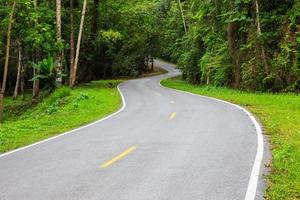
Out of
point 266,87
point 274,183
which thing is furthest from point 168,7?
point 274,183

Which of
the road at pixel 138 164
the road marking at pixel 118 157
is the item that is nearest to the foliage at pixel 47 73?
the road at pixel 138 164

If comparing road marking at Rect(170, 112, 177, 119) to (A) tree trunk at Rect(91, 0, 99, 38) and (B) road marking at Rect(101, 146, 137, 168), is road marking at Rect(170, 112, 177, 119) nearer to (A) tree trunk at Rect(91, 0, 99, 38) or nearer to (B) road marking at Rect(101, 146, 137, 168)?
(B) road marking at Rect(101, 146, 137, 168)

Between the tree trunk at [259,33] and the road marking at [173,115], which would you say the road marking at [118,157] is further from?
the tree trunk at [259,33]

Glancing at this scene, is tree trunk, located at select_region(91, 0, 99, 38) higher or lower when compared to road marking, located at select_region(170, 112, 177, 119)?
higher

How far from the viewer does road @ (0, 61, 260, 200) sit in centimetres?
756

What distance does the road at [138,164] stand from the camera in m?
7.56

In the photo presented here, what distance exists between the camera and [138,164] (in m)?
9.67

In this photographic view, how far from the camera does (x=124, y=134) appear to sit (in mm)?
14219

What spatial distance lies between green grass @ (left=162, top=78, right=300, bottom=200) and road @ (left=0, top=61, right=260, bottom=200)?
52 cm

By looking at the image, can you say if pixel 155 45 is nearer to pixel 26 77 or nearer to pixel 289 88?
pixel 26 77

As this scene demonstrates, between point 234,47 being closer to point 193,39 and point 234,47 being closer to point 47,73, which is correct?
point 193,39

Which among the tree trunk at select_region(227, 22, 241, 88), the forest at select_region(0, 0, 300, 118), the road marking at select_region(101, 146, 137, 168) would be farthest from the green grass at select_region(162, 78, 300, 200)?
the tree trunk at select_region(227, 22, 241, 88)

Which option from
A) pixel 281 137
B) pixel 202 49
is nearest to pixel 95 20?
pixel 202 49

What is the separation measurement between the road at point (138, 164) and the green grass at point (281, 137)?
519mm
